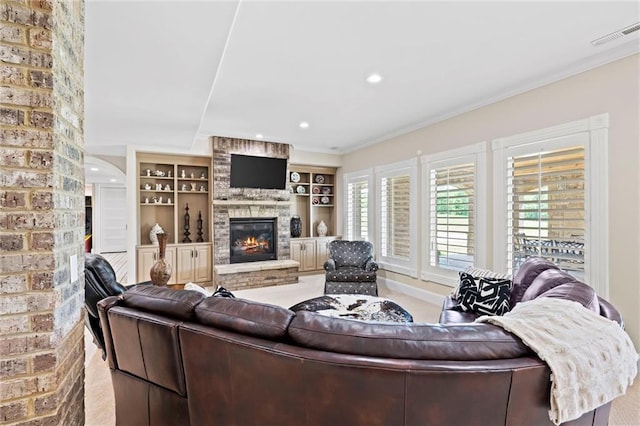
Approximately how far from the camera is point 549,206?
315 centimetres

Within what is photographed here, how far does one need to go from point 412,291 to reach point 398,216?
1279 millimetres

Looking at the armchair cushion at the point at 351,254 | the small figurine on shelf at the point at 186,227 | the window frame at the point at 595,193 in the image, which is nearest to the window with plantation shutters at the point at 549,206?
the window frame at the point at 595,193

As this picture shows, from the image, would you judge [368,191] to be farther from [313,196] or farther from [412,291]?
[412,291]

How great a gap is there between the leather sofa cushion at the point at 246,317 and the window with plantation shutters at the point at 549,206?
3.03 metres

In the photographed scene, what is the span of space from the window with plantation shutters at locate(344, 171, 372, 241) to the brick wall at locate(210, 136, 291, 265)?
53.5 inches

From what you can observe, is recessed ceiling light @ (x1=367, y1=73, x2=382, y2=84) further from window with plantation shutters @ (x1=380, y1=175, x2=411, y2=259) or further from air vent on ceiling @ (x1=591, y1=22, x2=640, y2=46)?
window with plantation shutters @ (x1=380, y1=175, x2=411, y2=259)

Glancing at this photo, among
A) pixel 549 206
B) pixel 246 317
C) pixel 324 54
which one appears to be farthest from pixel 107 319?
pixel 549 206

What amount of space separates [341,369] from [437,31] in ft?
8.18

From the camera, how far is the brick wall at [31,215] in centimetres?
118

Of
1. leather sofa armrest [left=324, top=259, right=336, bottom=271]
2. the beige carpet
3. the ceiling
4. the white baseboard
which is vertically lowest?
the beige carpet

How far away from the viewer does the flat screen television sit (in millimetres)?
5730

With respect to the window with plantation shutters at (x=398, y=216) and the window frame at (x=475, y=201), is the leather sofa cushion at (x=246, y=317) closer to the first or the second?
the window frame at (x=475, y=201)

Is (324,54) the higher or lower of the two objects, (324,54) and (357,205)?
the higher

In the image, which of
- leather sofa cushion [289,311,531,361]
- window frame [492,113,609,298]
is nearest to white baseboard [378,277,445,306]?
window frame [492,113,609,298]
